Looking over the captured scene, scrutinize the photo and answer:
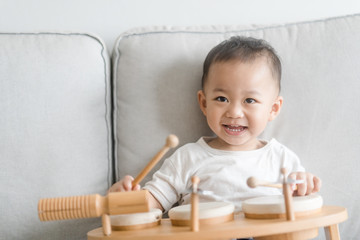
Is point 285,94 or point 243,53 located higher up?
point 243,53

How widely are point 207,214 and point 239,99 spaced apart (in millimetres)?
373

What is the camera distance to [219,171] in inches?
44.3

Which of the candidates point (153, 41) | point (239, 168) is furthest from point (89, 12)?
point (239, 168)

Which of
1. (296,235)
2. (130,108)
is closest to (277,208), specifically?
(296,235)

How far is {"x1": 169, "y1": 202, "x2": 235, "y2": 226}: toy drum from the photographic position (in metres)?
0.81

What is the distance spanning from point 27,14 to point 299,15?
31.0 inches

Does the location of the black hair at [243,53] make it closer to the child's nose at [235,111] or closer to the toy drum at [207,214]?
the child's nose at [235,111]

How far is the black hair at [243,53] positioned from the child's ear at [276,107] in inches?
1.3

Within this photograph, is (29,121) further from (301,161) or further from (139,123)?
(301,161)

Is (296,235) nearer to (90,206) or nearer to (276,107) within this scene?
(90,206)

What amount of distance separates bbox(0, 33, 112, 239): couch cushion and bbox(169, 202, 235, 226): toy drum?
406 mm

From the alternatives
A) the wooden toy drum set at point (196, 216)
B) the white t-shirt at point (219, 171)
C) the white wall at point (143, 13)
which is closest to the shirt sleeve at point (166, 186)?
the white t-shirt at point (219, 171)

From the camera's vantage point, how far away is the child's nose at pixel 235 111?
3.59ft

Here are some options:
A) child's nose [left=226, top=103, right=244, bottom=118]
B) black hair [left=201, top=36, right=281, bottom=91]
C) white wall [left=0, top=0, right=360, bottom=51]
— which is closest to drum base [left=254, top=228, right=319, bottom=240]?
child's nose [left=226, top=103, right=244, bottom=118]
